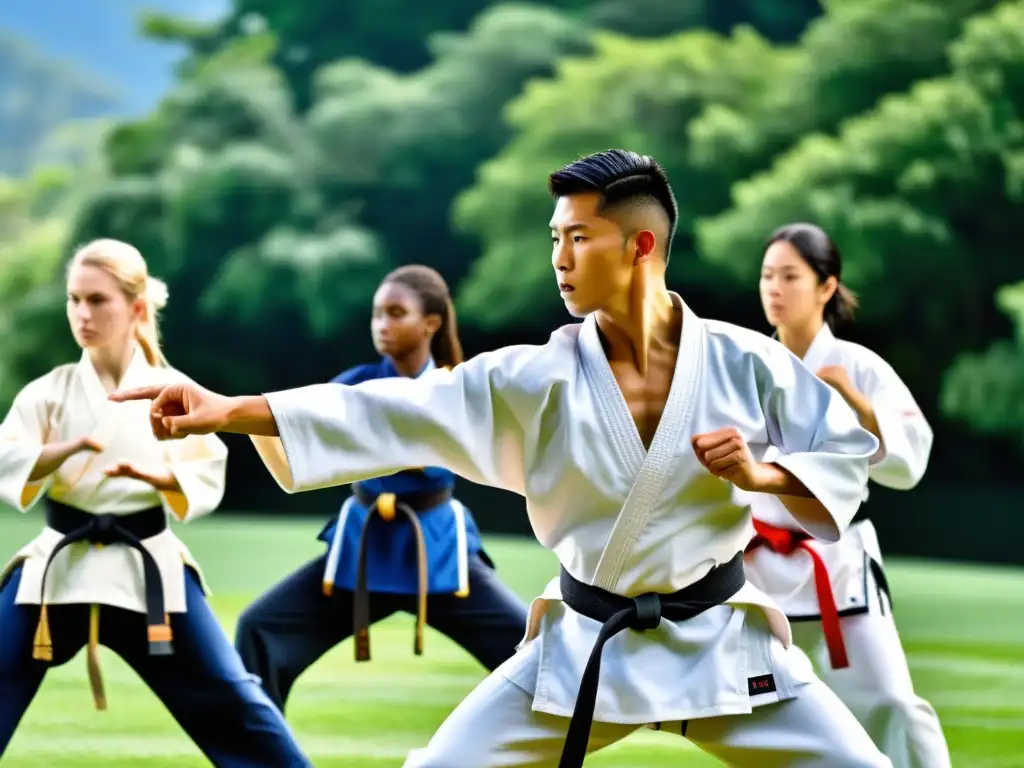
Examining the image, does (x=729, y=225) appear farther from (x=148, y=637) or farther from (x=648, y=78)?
(x=148, y=637)

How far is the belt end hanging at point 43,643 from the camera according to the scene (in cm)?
365

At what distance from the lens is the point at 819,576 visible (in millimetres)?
3975

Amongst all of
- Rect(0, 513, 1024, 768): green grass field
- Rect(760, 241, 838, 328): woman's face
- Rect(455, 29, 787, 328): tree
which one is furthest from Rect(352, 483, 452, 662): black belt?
Rect(455, 29, 787, 328): tree

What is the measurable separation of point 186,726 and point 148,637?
0.23 metres

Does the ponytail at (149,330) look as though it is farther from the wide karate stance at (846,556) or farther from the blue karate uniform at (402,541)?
the wide karate stance at (846,556)

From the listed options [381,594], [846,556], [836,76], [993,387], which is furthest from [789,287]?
[836,76]

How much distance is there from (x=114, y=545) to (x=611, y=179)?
1690mm

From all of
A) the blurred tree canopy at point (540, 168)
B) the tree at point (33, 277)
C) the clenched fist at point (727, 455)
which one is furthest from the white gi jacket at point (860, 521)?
the tree at point (33, 277)

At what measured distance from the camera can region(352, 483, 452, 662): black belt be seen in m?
4.42

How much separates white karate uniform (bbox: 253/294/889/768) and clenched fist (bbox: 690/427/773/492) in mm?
146

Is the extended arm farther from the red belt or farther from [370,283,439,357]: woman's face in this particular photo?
[370,283,439,357]: woman's face

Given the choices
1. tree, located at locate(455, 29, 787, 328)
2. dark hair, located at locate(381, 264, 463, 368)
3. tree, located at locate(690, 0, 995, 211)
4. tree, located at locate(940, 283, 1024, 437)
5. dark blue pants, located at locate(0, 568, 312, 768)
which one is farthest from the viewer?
tree, located at locate(455, 29, 787, 328)

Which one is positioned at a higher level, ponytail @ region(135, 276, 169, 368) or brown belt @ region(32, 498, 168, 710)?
ponytail @ region(135, 276, 169, 368)

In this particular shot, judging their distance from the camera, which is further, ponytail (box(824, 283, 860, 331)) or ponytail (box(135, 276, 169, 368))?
ponytail (box(824, 283, 860, 331))
